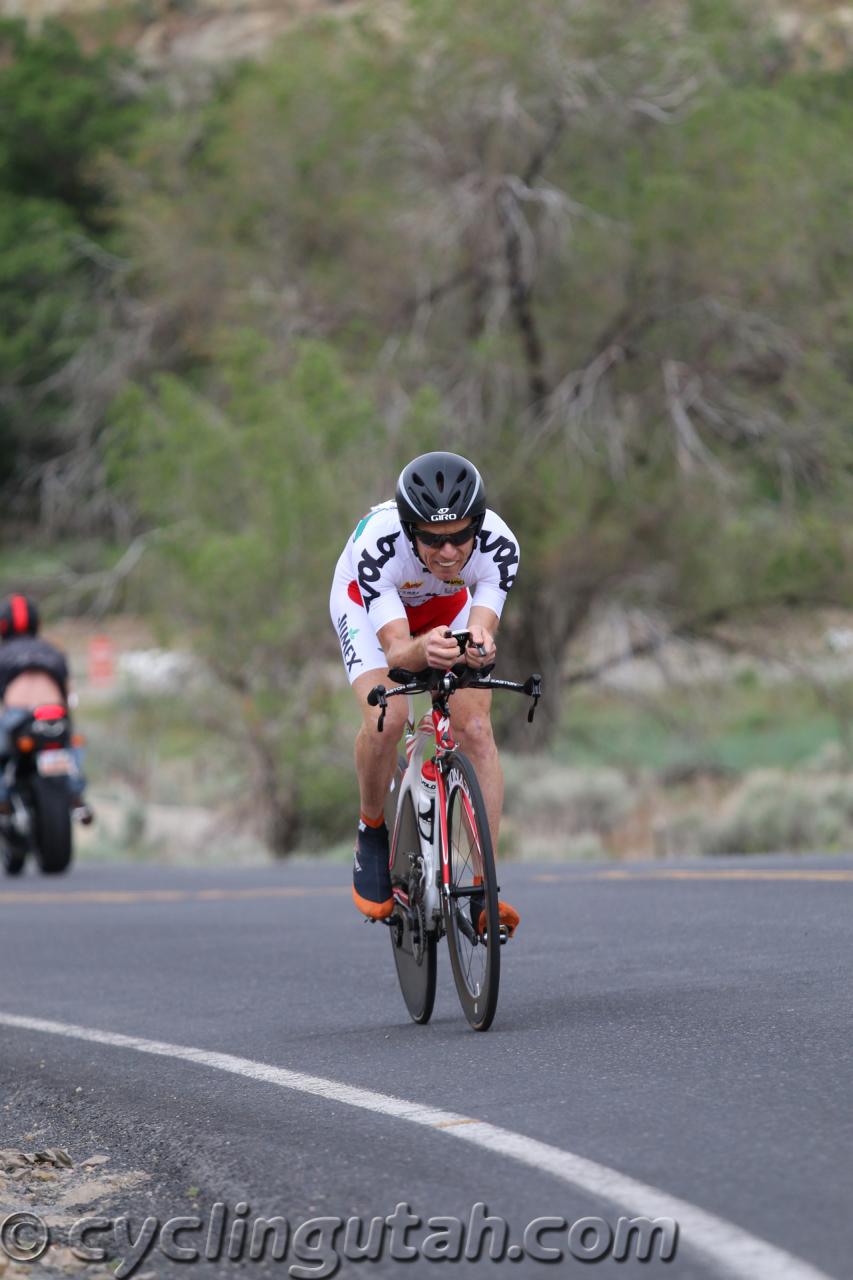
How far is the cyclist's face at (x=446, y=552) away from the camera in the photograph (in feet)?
23.5

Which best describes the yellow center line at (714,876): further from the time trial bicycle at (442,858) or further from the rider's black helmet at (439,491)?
the rider's black helmet at (439,491)

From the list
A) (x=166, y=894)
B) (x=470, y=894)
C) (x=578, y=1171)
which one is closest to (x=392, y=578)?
(x=470, y=894)

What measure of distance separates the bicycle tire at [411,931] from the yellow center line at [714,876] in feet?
13.4

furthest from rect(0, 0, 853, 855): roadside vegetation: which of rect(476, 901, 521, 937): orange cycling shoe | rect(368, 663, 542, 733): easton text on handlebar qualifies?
rect(476, 901, 521, 937): orange cycling shoe

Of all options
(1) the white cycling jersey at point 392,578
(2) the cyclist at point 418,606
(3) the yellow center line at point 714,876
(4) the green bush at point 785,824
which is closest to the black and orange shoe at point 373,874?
(2) the cyclist at point 418,606

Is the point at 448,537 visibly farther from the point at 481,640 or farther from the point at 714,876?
the point at 714,876

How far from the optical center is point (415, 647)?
7.16 m

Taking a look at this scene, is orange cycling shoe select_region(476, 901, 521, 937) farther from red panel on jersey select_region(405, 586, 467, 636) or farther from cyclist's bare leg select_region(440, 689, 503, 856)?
red panel on jersey select_region(405, 586, 467, 636)

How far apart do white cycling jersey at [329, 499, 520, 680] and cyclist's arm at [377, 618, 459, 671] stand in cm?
5

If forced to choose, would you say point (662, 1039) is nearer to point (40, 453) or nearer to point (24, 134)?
point (40, 453)

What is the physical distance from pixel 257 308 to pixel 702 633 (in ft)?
24.8

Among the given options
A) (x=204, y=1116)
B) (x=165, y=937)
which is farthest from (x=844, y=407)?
(x=204, y=1116)

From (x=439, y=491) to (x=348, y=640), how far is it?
0.94 metres

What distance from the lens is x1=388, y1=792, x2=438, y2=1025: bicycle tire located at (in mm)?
7461
